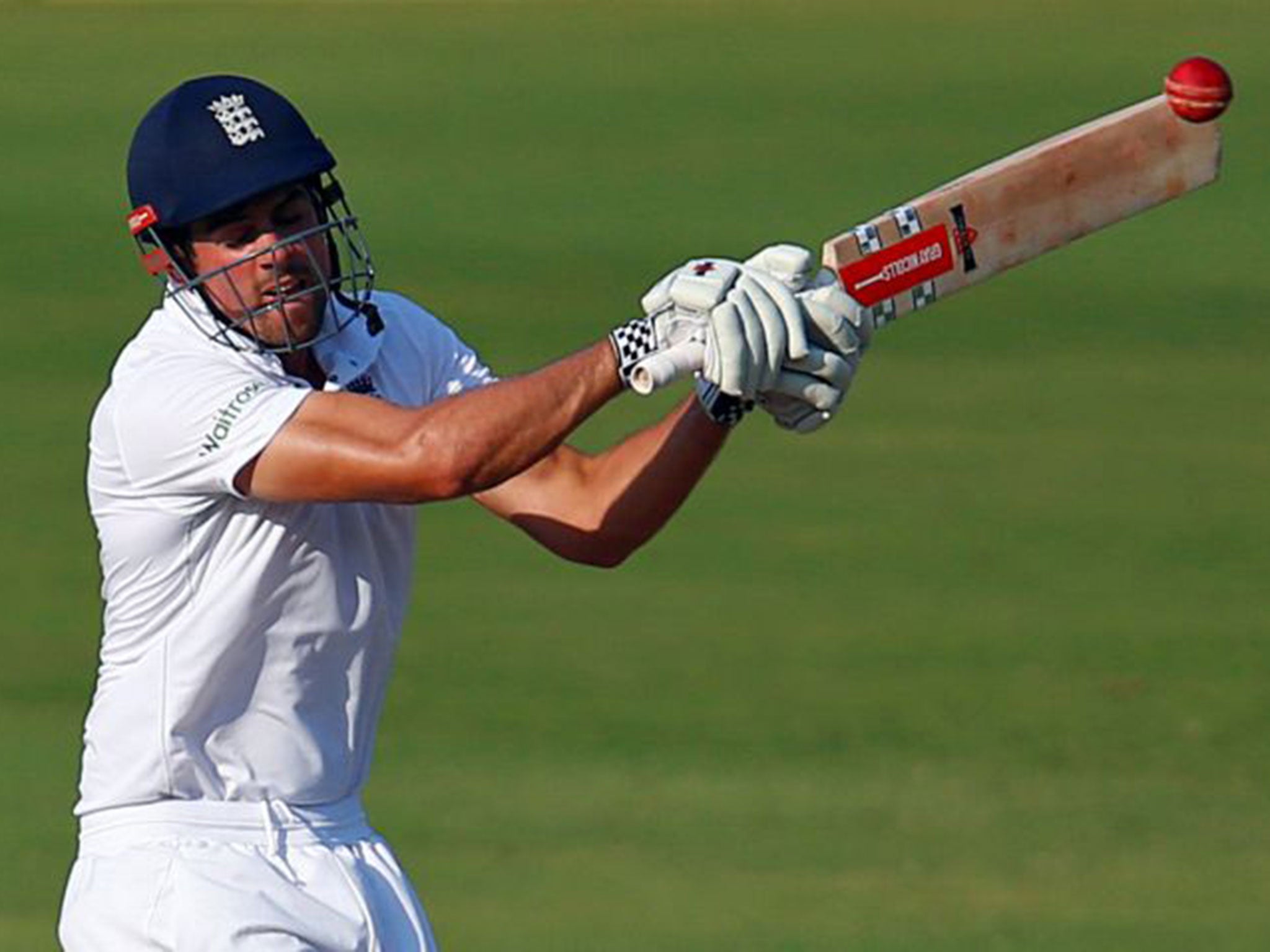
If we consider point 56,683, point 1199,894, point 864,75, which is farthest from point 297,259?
point 864,75

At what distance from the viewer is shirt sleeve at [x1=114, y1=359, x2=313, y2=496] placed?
17.0 ft

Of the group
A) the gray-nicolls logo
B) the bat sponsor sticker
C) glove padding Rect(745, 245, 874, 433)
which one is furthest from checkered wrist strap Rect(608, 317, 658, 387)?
the gray-nicolls logo

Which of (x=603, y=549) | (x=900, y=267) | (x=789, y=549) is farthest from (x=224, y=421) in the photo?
(x=789, y=549)

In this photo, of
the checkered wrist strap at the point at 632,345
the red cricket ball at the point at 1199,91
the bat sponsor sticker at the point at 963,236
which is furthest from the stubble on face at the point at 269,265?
the red cricket ball at the point at 1199,91

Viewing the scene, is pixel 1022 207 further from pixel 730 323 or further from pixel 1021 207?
pixel 730 323

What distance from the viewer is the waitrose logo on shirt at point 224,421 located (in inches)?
204

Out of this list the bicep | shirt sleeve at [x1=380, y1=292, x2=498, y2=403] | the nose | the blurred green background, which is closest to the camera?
the bicep

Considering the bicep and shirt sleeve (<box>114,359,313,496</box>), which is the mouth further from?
the bicep

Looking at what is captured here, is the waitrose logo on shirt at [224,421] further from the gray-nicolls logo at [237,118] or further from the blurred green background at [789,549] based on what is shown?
the blurred green background at [789,549]

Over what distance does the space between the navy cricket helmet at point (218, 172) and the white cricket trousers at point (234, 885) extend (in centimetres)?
79

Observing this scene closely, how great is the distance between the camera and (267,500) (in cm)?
523

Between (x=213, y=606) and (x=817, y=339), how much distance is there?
1067 millimetres

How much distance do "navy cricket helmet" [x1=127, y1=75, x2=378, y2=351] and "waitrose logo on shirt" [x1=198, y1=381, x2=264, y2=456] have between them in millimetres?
194

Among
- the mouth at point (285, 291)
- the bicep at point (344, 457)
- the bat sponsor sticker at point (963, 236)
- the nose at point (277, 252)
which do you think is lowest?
the bat sponsor sticker at point (963, 236)
